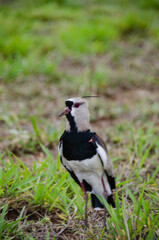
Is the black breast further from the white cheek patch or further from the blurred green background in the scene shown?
the blurred green background

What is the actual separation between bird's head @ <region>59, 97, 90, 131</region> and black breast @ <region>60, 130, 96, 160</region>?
0.05 meters

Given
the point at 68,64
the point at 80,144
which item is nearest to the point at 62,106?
the point at 68,64

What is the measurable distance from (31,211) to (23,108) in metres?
2.03

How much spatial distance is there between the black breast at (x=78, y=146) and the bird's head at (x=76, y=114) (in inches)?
1.8

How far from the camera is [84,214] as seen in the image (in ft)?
7.27

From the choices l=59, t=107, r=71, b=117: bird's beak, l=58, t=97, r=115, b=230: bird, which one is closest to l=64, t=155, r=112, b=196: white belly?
l=58, t=97, r=115, b=230: bird

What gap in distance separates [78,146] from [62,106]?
90.7 inches

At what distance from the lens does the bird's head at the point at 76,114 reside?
1969 mm

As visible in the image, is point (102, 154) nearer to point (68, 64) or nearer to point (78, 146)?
point (78, 146)

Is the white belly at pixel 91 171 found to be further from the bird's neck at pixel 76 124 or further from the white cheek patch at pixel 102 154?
the bird's neck at pixel 76 124

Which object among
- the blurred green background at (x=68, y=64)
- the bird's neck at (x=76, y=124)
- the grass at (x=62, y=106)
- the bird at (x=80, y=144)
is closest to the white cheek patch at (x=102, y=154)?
the bird at (x=80, y=144)

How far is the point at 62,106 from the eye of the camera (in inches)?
166

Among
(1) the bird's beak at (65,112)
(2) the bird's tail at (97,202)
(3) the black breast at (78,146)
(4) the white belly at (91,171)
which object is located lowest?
(2) the bird's tail at (97,202)

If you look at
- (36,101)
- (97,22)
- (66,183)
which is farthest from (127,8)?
(66,183)
